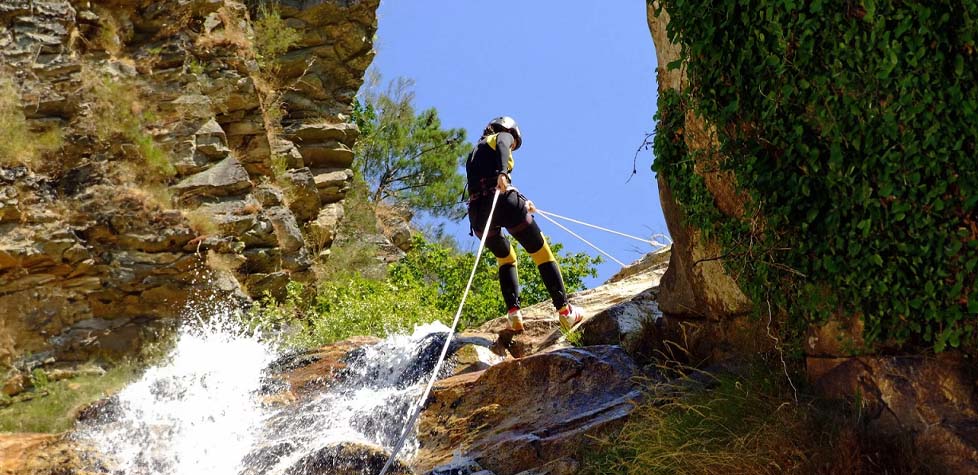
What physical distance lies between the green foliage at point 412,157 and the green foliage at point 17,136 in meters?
14.1

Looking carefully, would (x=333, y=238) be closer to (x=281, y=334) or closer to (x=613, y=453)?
Answer: (x=281, y=334)

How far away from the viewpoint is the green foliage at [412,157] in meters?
28.6

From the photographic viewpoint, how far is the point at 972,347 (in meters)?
5.36

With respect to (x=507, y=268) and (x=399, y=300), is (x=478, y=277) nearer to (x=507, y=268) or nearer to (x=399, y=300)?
(x=399, y=300)

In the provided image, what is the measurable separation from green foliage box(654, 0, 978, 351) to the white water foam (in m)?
3.43

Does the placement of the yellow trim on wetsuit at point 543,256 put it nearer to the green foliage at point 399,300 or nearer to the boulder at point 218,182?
the green foliage at point 399,300

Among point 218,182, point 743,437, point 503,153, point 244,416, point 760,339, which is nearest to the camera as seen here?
point 743,437

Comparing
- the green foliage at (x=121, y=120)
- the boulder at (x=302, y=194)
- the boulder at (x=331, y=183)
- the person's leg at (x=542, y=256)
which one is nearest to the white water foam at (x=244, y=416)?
the person's leg at (x=542, y=256)

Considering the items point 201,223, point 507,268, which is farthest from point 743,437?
point 201,223

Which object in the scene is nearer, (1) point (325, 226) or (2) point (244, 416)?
(2) point (244, 416)

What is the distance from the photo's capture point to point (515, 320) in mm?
10453

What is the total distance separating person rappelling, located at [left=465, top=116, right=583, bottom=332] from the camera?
9.70 metres

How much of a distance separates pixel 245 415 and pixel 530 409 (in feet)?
10.8

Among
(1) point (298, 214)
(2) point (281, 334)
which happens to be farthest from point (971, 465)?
(1) point (298, 214)
